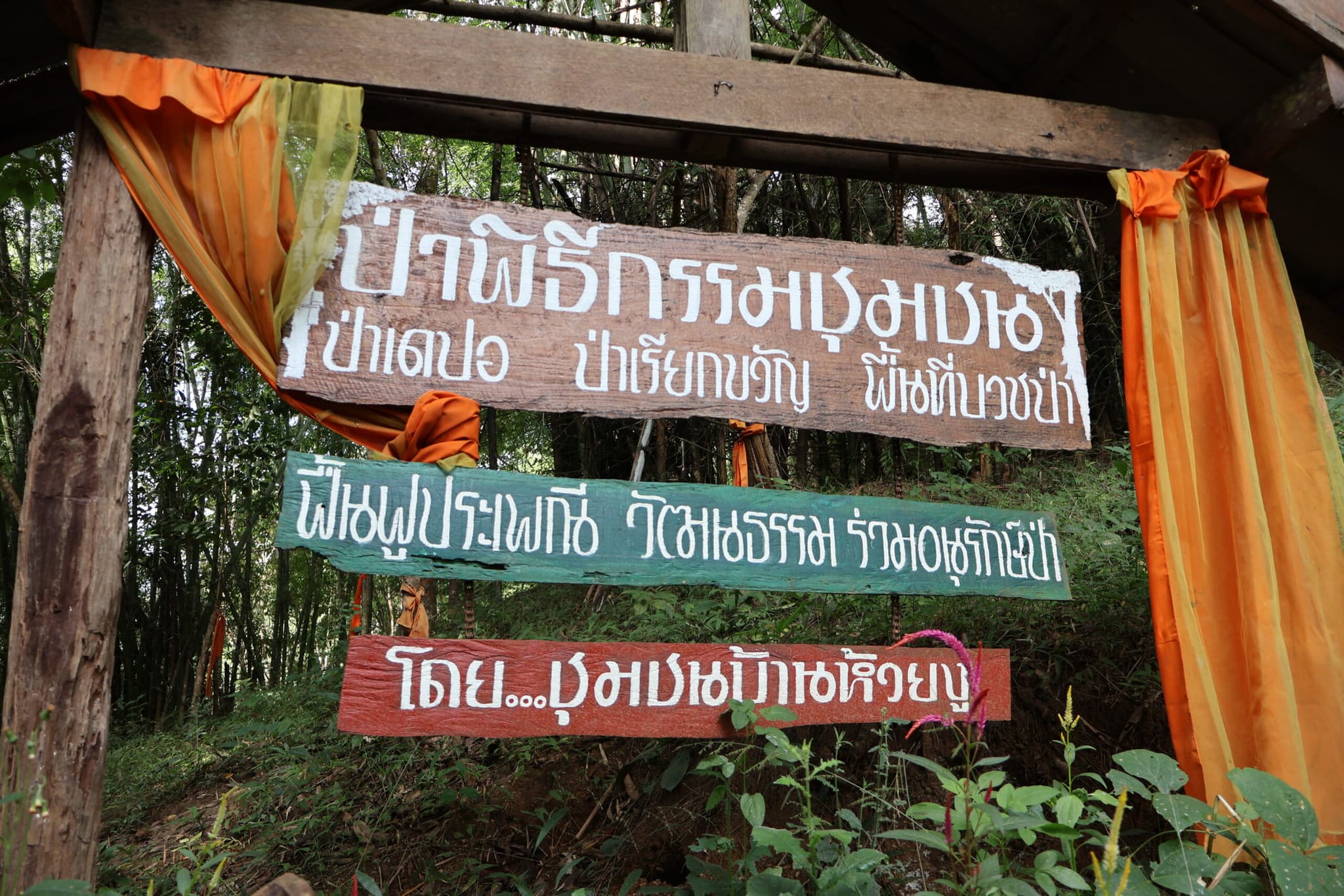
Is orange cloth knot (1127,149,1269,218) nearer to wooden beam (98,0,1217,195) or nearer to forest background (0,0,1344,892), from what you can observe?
wooden beam (98,0,1217,195)

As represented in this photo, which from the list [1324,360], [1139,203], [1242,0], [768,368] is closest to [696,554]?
[768,368]

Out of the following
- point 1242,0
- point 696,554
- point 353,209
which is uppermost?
point 1242,0

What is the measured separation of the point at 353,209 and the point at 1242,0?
2836mm

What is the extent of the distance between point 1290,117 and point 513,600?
5570 mm

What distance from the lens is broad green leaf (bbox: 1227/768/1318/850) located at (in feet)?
5.11

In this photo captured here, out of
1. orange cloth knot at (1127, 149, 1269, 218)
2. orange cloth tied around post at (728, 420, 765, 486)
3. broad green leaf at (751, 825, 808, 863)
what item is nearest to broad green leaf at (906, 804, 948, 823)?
broad green leaf at (751, 825, 808, 863)

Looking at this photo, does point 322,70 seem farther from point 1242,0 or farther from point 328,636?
point 328,636

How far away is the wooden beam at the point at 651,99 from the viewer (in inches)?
99.0

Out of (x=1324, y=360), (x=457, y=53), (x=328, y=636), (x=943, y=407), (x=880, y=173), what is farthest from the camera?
(x=328, y=636)

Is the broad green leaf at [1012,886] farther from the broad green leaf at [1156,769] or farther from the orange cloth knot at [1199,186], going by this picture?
the orange cloth knot at [1199,186]

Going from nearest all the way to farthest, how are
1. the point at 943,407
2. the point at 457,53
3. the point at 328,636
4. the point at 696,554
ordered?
1. the point at 696,554
2. the point at 457,53
3. the point at 943,407
4. the point at 328,636

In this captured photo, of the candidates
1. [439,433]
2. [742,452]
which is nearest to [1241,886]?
[439,433]

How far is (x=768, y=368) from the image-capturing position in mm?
2674

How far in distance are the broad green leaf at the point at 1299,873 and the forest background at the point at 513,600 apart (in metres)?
0.74
